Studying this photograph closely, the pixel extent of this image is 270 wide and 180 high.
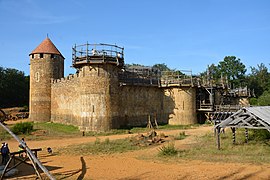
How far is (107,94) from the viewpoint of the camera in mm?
27969

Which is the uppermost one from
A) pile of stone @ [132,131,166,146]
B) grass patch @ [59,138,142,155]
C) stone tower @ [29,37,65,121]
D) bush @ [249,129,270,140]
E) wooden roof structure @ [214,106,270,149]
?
stone tower @ [29,37,65,121]

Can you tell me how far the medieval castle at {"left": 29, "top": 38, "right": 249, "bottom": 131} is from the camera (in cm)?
2777

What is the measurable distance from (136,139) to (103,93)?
27.6 ft

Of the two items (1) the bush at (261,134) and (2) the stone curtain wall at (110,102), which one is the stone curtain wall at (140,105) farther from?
(1) the bush at (261,134)

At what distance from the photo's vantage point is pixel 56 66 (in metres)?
37.1

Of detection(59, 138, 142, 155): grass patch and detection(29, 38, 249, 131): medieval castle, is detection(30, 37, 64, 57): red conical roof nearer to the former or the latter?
detection(29, 38, 249, 131): medieval castle

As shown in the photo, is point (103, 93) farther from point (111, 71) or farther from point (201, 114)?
point (201, 114)

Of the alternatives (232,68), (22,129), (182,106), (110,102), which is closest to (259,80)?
(232,68)

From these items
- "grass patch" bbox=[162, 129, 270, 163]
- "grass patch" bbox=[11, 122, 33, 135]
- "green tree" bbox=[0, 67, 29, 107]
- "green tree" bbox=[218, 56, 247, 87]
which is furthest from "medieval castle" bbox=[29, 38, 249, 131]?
"green tree" bbox=[218, 56, 247, 87]

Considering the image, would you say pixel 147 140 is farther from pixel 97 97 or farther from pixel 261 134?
pixel 97 97

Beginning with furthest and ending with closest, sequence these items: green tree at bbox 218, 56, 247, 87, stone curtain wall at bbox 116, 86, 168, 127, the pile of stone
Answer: green tree at bbox 218, 56, 247, 87 → stone curtain wall at bbox 116, 86, 168, 127 → the pile of stone

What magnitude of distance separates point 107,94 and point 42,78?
13.1 meters

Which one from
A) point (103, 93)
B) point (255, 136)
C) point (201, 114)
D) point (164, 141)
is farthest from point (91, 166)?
point (201, 114)

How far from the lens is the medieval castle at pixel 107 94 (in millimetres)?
27766
